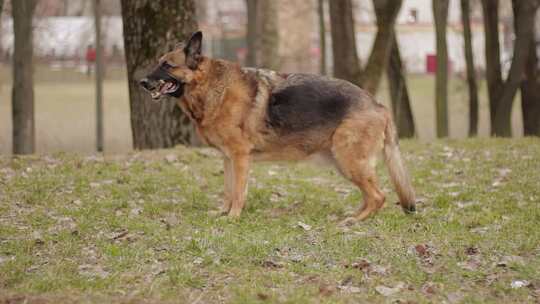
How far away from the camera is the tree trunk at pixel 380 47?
20.1m

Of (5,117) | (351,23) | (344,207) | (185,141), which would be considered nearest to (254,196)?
(344,207)

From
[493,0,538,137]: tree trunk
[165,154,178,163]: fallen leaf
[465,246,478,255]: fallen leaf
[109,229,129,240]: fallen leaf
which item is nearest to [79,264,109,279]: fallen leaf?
[109,229,129,240]: fallen leaf

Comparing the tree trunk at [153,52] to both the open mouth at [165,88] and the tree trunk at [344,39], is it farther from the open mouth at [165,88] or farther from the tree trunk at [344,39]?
the tree trunk at [344,39]

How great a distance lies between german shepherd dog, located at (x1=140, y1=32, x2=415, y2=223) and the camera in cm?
978

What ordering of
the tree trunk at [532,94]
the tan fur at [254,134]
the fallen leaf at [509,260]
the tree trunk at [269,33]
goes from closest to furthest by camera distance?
the fallen leaf at [509,260]
the tan fur at [254,134]
the tree trunk at [532,94]
the tree trunk at [269,33]

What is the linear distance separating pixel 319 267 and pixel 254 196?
359 cm

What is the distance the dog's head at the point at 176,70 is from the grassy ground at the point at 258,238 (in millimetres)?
1395

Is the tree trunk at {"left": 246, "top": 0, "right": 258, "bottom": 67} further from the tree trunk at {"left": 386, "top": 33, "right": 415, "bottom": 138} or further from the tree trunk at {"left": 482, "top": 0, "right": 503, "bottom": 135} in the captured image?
the tree trunk at {"left": 482, "top": 0, "right": 503, "bottom": 135}

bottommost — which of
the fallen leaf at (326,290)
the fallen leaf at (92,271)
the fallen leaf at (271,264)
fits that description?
the fallen leaf at (326,290)

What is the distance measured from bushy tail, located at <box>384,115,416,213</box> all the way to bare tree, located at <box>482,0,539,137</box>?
38.1 feet

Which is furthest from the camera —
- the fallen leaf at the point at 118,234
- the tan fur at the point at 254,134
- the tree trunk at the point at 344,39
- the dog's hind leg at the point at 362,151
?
the tree trunk at the point at 344,39

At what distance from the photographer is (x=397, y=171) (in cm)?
980

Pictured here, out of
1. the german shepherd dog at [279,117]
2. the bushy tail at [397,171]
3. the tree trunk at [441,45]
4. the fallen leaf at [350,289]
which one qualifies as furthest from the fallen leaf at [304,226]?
the tree trunk at [441,45]

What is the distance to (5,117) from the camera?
92.9ft
